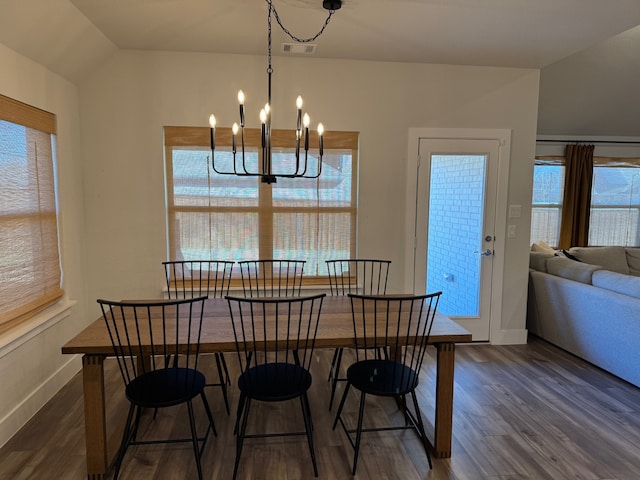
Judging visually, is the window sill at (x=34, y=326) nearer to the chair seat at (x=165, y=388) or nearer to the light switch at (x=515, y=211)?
the chair seat at (x=165, y=388)

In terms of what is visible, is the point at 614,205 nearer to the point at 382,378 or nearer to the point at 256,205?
the point at 256,205

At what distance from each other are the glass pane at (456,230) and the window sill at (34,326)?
3.07m

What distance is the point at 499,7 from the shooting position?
2514mm

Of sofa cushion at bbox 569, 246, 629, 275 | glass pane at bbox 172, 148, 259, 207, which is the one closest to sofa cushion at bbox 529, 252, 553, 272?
sofa cushion at bbox 569, 246, 629, 275

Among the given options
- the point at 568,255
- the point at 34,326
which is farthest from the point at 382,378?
the point at 568,255

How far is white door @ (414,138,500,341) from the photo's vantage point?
12.2 feet

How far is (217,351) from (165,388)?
367mm

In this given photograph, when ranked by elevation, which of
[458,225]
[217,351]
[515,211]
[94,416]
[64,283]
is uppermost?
[515,211]

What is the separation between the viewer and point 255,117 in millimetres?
3469

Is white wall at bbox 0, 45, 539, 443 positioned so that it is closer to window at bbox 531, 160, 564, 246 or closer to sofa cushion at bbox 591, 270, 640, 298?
sofa cushion at bbox 591, 270, 640, 298

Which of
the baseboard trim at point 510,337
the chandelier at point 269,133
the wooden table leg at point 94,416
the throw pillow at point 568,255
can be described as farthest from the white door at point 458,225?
the wooden table leg at point 94,416

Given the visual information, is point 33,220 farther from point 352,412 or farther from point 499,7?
point 499,7

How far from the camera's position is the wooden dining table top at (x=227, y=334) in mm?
1926

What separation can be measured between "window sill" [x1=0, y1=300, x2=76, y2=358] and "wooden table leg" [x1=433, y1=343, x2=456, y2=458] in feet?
8.02
